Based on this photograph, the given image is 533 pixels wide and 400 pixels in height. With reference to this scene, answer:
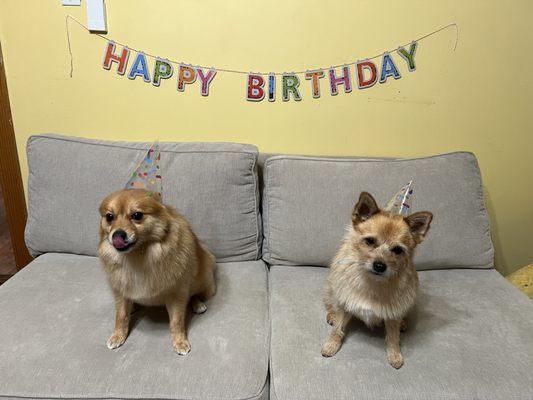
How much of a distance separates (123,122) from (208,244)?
84 centimetres

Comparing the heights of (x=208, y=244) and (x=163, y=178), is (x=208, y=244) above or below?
below

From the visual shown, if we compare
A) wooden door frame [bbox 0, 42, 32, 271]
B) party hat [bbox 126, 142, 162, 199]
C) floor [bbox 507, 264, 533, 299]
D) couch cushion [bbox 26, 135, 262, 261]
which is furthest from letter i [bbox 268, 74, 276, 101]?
floor [bbox 507, 264, 533, 299]

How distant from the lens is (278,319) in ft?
4.57

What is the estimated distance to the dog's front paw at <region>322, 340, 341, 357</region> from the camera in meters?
1.22

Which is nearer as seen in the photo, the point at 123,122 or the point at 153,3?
the point at 153,3

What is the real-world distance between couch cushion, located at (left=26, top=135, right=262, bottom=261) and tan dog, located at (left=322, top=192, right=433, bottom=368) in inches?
25.0

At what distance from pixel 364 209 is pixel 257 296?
0.63 metres

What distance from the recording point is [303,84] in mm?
1868

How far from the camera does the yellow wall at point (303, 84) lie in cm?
176

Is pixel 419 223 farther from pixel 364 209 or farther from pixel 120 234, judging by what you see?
pixel 120 234

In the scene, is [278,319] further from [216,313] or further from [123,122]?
[123,122]

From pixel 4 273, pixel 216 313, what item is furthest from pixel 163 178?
pixel 4 273

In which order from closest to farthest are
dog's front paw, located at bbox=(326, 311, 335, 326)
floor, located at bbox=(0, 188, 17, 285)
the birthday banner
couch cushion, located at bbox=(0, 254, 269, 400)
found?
couch cushion, located at bbox=(0, 254, 269, 400) → dog's front paw, located at bbox=(326, 311, 335, 326) → the birthday banner → floor, located at bbox=(0, 188, 17, 285)

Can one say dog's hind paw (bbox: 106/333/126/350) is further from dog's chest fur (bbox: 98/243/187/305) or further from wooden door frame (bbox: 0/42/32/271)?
wooden door frame (bbox: 0/42/32/271)
